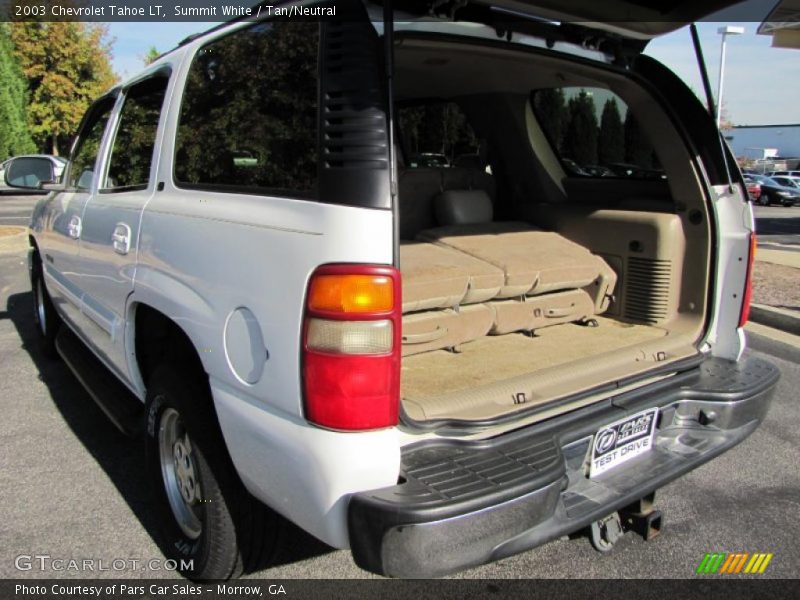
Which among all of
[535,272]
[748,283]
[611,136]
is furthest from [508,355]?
[611,136]

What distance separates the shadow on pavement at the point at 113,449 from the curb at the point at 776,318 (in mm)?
5517

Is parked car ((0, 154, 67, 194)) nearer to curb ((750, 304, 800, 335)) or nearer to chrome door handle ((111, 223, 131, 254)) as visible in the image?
chrome door handle ((111, 223, 131, 254))

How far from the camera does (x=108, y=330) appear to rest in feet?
10.6

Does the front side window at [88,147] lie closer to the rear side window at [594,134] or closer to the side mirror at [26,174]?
the side mirror at [26,174]

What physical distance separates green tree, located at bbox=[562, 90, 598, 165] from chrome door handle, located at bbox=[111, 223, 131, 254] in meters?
2.71

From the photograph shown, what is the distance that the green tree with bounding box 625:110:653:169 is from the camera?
3539 millimetres

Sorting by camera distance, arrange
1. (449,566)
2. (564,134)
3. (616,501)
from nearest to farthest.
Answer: (449,566) < (616,501) < (564,134)

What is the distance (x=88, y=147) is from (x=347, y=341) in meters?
3.03

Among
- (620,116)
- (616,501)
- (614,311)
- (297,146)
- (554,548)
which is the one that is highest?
(620,116)

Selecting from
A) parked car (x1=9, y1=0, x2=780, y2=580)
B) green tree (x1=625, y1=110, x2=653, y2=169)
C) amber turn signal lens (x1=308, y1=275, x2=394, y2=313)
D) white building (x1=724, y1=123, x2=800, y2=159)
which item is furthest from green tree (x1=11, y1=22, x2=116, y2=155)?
white building (x1=724, y1=123, x2=800, y2=159)

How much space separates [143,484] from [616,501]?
2344 millimetres

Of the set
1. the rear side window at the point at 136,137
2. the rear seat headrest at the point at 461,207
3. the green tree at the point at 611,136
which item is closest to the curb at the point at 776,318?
the green tree at the point at 611,136

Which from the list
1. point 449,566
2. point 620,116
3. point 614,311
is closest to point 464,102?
point 620,116

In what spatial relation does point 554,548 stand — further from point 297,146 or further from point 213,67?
point 213,67
